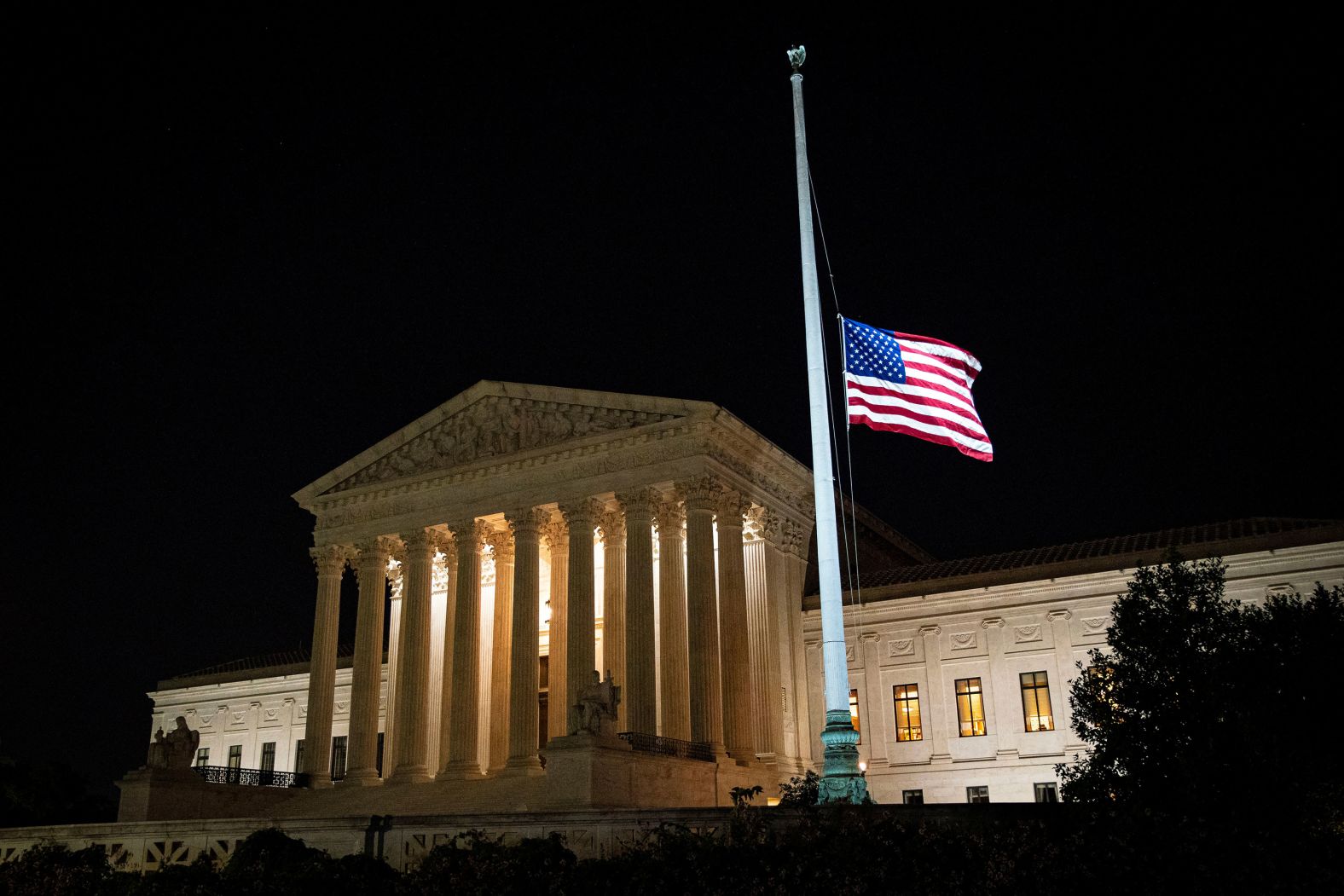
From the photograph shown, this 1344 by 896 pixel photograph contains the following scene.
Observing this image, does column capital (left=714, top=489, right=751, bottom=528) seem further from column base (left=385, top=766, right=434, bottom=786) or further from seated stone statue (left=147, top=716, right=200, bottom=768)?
seated stone statue (left=147, top=716, right=200, bottom=768)

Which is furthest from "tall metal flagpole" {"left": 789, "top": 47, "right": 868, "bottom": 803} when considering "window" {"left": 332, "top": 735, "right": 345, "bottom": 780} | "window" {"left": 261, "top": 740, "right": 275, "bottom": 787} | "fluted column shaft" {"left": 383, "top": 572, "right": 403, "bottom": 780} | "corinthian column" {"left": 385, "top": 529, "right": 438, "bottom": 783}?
"window" {"left": 261, "top": 740, "right": 275, "bottom": 787}

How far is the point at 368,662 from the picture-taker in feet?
136

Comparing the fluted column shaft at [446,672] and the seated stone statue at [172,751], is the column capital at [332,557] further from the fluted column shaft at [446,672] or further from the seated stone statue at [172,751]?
the seated stone statue at [172,751]

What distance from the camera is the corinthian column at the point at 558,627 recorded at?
38.1 metres

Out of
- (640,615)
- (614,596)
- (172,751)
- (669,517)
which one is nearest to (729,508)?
(669,517)

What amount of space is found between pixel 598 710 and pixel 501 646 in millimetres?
11978

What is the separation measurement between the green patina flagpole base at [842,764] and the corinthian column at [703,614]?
14.6 meters

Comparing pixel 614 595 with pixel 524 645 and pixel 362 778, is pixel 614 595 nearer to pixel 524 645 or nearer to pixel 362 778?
pixel 524 645

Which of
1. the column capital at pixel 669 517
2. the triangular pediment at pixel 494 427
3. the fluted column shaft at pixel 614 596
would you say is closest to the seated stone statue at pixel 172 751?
the triangular pediment at pixel 494 427

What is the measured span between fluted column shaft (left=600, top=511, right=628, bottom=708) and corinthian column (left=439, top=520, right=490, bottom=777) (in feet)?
14.4

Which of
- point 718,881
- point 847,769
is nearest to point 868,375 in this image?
point 847,769

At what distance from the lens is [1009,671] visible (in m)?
39.3

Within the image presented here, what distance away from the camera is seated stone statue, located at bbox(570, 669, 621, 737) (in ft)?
95.2

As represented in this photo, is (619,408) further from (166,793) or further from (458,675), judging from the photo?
(166,793)
